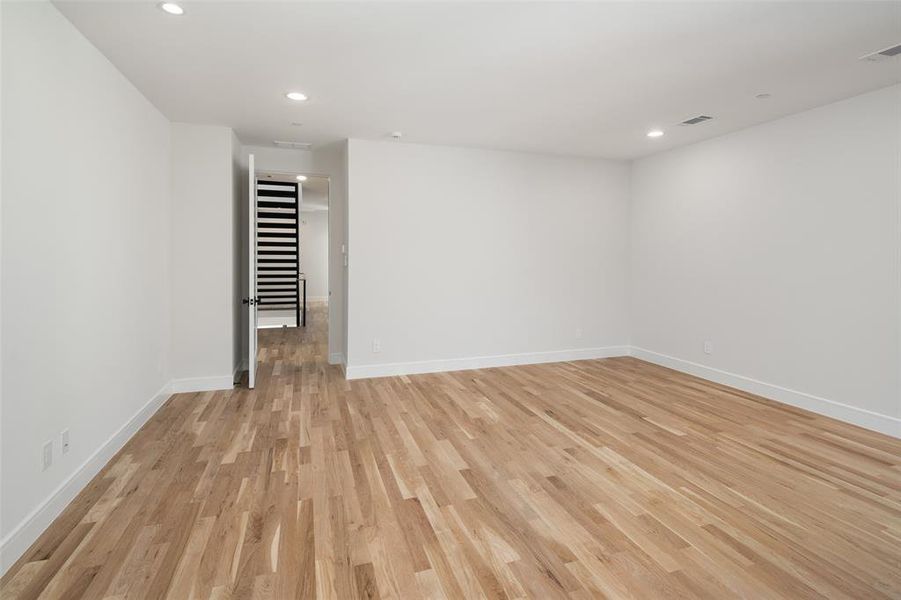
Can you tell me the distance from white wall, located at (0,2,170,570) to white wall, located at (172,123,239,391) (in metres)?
0.74

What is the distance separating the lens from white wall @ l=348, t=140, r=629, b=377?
15.8ft

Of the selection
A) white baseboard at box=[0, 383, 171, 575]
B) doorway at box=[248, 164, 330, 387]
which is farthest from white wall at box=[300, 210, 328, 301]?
white baseboard at box=[0, 383, 171, 575]

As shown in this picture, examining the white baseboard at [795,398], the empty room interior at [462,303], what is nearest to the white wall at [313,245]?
the empty room interior at [462,303]

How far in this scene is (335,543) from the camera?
1990mm

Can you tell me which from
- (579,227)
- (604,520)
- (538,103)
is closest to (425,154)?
(538,103)

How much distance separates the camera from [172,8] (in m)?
2.22

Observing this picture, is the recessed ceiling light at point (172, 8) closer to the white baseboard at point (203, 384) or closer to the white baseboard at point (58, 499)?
the white baseboard at point (58, 499)

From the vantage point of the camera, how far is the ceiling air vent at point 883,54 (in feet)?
8.66

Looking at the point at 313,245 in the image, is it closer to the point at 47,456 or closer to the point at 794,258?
the point at 47,456

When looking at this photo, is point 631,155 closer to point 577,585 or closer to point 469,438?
point 469,438

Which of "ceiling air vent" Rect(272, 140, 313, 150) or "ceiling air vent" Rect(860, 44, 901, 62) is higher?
"ceiling air vent" Rect(272, 140, 313, 150)

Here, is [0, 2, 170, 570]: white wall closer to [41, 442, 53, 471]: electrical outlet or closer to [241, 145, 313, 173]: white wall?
[41, 442, 53, 471]: electrical outlet

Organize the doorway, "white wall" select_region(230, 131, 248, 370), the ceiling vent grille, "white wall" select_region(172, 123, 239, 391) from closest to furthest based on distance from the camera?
the ceiling vent grille → "white wall" select_region(172, 123, 239, 391) → "white wall" select_region(230, 131, 248, 370) → the doorway

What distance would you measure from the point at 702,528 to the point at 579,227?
409 cm
